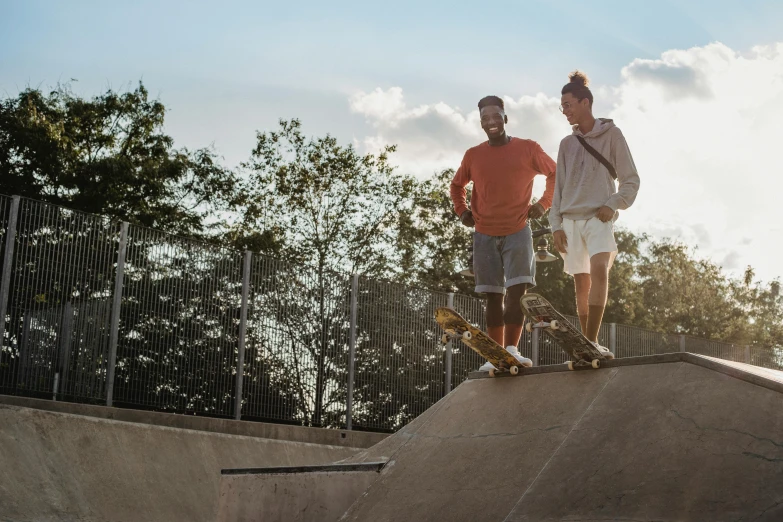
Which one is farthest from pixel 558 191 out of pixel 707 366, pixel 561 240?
pixel 707 366

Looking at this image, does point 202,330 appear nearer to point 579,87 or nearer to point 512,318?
point 512,318

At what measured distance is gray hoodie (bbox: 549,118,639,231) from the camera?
6008 mm

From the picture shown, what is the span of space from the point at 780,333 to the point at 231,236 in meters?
30.4

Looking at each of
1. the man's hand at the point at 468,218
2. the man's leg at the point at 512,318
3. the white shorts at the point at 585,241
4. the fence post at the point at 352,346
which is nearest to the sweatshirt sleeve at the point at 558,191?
the white shorts at the point at 585,241

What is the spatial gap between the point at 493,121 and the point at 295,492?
332cm

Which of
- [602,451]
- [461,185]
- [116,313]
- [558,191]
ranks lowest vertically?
[602,451]

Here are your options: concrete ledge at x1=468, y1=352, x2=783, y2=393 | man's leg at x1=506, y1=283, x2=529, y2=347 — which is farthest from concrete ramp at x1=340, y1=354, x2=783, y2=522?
man's leg at x1=506, y1=283, x2=529, y2=347

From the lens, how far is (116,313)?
10359 millimetres

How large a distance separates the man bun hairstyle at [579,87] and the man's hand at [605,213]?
3.24 ft

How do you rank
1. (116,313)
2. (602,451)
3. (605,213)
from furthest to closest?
1. (116,313)
2. (605,213)
3. (602,451)

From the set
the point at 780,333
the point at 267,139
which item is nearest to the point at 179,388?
the point at 267,139

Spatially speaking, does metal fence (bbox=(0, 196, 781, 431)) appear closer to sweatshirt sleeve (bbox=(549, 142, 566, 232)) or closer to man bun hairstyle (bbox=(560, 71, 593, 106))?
sweatshirt sleeve (bbox=(549, 142, 566, 232))

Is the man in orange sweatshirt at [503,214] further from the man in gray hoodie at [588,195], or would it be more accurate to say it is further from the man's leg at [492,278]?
the man in gray hoodie at [588,195]

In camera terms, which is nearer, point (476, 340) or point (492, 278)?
point (476, 340)
